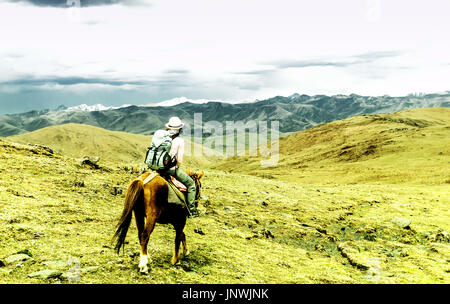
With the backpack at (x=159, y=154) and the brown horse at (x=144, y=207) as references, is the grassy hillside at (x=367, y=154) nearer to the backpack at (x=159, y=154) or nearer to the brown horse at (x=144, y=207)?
the backpack at (x=159, y=154)

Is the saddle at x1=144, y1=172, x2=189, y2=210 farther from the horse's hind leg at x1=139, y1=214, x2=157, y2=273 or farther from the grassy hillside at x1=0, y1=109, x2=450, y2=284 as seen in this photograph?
the grassy hillside at x1=0, y1=109, x2=450, y2=284

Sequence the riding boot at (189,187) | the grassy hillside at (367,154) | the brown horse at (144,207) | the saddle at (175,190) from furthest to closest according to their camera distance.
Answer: the grassy hillside at (367,154) < the riding boot at (189,187) < the saddle at (175,190) < the brown horse at (144,207)

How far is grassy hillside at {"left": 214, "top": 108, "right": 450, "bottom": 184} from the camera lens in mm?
56125

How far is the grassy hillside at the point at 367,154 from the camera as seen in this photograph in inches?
2210

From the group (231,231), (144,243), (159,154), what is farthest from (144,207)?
(231,231)

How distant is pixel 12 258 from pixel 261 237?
12.1m

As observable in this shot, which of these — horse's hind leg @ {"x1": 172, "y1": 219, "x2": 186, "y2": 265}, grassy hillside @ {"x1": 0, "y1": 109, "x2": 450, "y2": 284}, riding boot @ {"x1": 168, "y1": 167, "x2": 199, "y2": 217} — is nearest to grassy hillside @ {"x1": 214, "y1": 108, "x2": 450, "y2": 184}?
grassy hillside @ {"x1": 0, "y1": 109, "x2": 450, "y2": 284}

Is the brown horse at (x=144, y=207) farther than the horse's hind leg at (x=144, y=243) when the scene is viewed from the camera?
Yes

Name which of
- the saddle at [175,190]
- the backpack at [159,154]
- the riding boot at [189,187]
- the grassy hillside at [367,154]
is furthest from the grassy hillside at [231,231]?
the grassy hillside at [367,154]

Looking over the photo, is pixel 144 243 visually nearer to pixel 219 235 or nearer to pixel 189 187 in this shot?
pixel 189 187

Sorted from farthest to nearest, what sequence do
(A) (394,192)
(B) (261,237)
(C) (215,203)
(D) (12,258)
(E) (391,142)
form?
(E) (391,142) < (A) (394,192) < (C) (215,203) < (B) (261,237) < (D) (12,258)

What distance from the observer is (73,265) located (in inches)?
383
